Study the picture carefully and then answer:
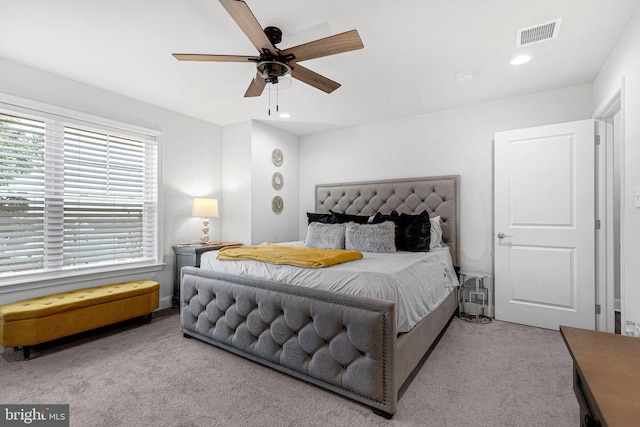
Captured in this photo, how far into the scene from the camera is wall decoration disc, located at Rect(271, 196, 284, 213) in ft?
15.3

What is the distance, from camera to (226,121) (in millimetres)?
4402

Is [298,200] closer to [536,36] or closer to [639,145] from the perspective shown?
[536,36]

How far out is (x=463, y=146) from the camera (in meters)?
3.75

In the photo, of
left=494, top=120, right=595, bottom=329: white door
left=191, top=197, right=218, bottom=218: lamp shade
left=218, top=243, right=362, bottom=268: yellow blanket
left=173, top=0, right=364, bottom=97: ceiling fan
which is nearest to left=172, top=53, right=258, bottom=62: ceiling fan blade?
left=173, top=0, right=364, bottom=97: ceiling fan

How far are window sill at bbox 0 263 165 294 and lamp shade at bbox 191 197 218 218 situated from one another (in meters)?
0.78

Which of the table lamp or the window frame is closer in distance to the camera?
the window frame

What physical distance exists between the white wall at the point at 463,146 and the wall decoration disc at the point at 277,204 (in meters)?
0.97

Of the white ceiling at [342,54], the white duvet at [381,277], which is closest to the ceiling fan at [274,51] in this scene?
the white ceiling at [342,54]

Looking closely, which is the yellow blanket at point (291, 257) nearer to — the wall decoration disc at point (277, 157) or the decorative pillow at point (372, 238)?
the decorative pillow at point (372, 238)

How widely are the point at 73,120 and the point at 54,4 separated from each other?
1.46 metres

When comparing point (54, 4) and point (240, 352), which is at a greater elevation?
point (54, 4)

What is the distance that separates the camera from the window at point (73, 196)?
277cm

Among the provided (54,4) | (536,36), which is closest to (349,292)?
(536,36)

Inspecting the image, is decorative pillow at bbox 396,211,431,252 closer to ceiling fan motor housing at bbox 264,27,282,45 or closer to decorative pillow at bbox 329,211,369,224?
decorative pillow at bbox 329,211,369,224
